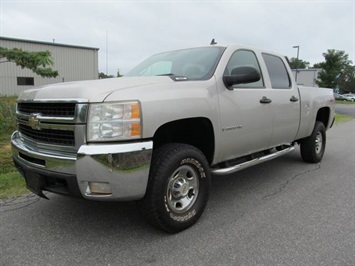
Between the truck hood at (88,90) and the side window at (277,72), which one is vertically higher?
the side window at (277,72)

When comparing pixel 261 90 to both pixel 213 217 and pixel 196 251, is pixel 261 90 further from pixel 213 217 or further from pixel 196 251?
pixel 196 251

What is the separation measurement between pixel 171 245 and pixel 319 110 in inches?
182

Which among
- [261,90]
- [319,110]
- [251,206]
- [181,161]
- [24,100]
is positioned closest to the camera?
[181,161]

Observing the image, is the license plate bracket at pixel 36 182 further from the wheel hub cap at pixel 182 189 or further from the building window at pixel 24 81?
the building window at pixel 24 81

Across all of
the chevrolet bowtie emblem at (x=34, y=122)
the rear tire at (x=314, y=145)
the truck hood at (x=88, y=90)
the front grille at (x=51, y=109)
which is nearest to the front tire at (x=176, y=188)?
the truck hood at (x=88, y=90)

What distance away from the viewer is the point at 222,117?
12.2ft

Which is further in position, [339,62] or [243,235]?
[339,62]

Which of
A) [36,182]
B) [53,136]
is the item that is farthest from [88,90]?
[36,182]

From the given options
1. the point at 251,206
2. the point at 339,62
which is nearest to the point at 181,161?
the point at 251,206

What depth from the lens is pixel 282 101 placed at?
A: 4824 millimetres

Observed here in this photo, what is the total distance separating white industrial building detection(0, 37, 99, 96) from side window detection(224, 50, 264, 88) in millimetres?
25464

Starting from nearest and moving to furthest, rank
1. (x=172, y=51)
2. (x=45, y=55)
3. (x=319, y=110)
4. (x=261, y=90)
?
(x=261, y=90)
(x=172, y=51)
(x=319, y=110)
(x=45, y=55)

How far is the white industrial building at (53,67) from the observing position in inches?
1146

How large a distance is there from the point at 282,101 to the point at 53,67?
29.6 meters
